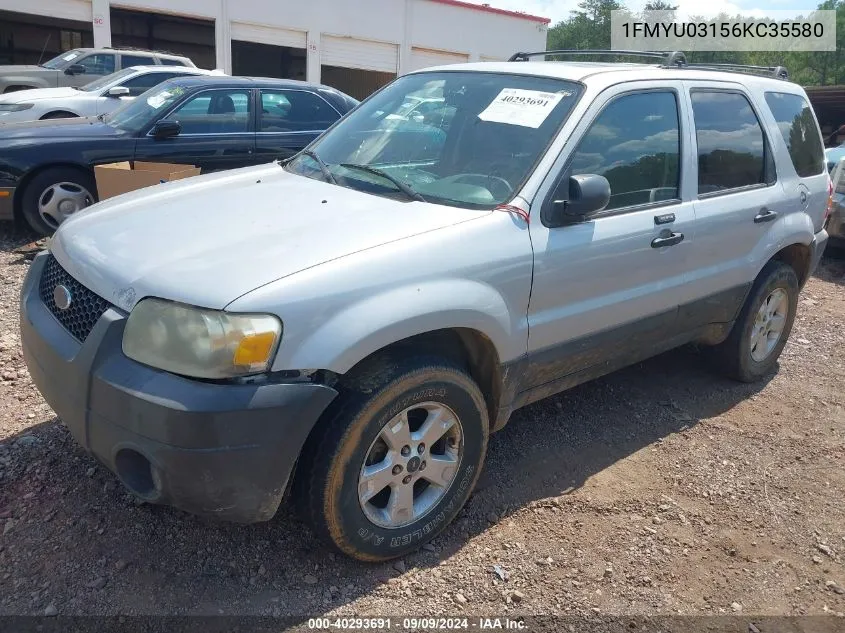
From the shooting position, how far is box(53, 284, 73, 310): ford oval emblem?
2697 mm

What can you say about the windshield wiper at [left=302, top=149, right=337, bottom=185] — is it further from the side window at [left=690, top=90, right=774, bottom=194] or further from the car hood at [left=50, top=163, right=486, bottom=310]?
the side window at [left=690, top=90, right=774, bottom=194]

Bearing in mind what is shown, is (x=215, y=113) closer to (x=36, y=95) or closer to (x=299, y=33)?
(x=36, y=95)

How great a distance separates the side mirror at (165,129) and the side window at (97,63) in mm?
8190

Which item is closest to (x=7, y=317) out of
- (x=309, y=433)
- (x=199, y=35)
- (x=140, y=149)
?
(x=140, y=149)

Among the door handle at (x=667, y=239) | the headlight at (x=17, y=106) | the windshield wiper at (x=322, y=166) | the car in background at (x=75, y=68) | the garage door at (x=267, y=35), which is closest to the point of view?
the windshield wiper at (x=322, y=166)

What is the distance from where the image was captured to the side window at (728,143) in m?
3.87

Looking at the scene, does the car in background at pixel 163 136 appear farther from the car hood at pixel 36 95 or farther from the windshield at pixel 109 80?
the windshield at pixel 109 80

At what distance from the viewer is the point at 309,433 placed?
8.13ft

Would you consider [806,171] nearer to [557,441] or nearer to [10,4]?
[557,441]

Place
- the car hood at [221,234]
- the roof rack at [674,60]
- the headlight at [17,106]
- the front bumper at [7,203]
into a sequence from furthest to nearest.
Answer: the headlight at [17,106] < the front bumper at [7,203] < the roof rack at [674,60] < the car hood at [221,234]

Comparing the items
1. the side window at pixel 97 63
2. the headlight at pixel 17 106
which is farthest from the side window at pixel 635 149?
the side window at pixel 97 63

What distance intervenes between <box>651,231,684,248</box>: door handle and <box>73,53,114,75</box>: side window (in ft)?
43.4

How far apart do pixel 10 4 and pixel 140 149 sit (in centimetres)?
1477

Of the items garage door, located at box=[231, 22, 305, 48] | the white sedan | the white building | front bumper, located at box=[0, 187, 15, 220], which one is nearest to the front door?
front bumper, located at box=[0, 187, 15, 220]
